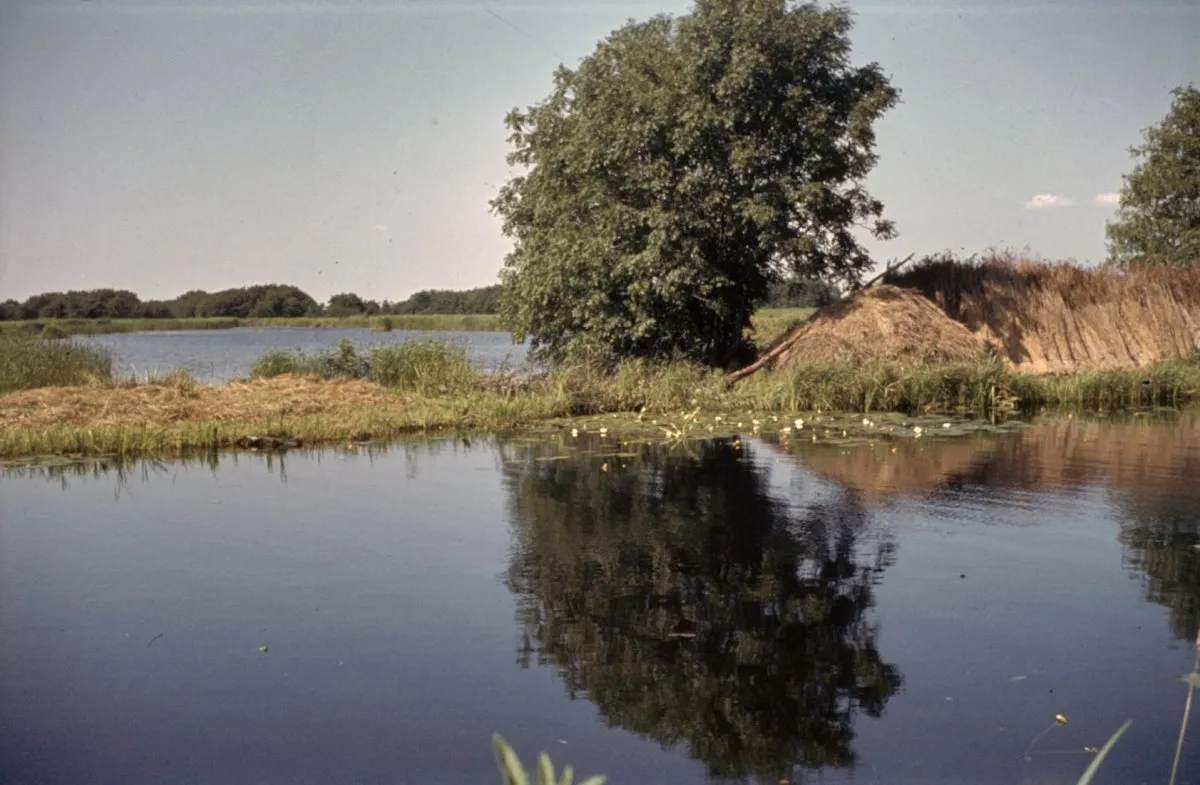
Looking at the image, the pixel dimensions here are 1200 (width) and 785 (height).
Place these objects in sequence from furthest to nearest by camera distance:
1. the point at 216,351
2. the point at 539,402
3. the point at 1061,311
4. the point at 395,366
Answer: the point at 216,351
the point at 1061,311
the point at 395,366
the point at 539,402

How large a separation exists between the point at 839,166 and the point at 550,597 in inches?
630

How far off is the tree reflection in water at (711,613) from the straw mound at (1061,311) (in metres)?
13.8

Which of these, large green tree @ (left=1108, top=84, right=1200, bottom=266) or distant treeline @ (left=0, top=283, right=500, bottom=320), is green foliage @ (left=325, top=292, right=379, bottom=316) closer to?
distant treeline @ (left=0, top=283, right=500, bottom=320)

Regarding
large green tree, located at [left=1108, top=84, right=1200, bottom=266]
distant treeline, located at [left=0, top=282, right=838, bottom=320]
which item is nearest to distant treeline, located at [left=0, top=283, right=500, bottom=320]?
distant treeline, located at [left=0, top=282, right=838, bottom=320]

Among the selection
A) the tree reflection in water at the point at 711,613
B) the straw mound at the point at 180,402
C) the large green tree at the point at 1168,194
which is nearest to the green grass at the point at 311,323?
the large green tree at the point at 1168,194

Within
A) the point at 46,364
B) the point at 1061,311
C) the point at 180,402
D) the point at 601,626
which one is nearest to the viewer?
the point at 601,626

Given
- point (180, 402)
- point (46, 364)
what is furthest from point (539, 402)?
point (46, 364)

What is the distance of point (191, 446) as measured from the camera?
49.8 ft

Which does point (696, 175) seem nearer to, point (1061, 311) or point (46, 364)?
point (1061, 311)

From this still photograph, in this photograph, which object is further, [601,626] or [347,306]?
[347,306]

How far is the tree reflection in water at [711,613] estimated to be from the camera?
18.0 ft

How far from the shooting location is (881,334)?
2128cm

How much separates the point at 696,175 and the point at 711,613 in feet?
48.0

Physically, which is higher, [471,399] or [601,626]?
[471,399]
